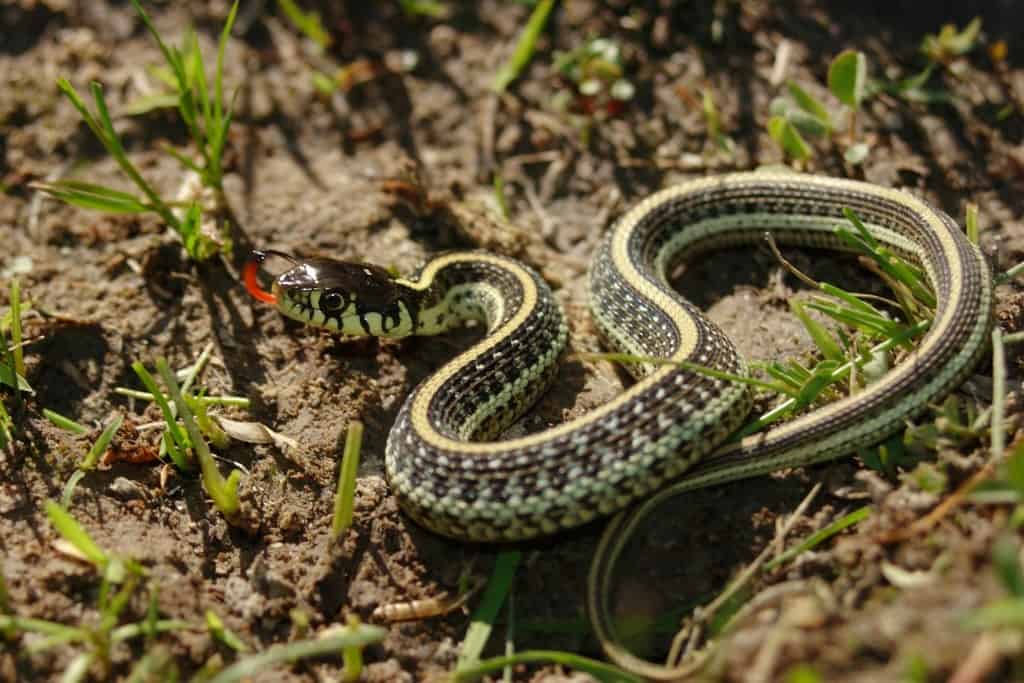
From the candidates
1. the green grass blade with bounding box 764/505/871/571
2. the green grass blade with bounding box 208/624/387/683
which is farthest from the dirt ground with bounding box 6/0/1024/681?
the green grass blade with bounding box 208/624/387/683

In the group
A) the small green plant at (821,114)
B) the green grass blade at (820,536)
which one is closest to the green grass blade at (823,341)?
the green grass blade at (820,536)

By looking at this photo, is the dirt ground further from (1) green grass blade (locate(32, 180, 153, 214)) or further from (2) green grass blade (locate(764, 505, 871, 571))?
(1) green grass blade (locate(32, 180, 153, 214))

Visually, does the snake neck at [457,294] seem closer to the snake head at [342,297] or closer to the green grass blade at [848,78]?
the snake head at [342,297]

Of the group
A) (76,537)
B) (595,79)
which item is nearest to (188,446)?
(76,537)

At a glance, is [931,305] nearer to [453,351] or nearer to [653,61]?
[453,351]

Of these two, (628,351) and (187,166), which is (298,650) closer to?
(628,351)

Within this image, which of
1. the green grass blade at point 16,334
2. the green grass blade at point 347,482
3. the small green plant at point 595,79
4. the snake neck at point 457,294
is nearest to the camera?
the green grass blade at point 347,482
